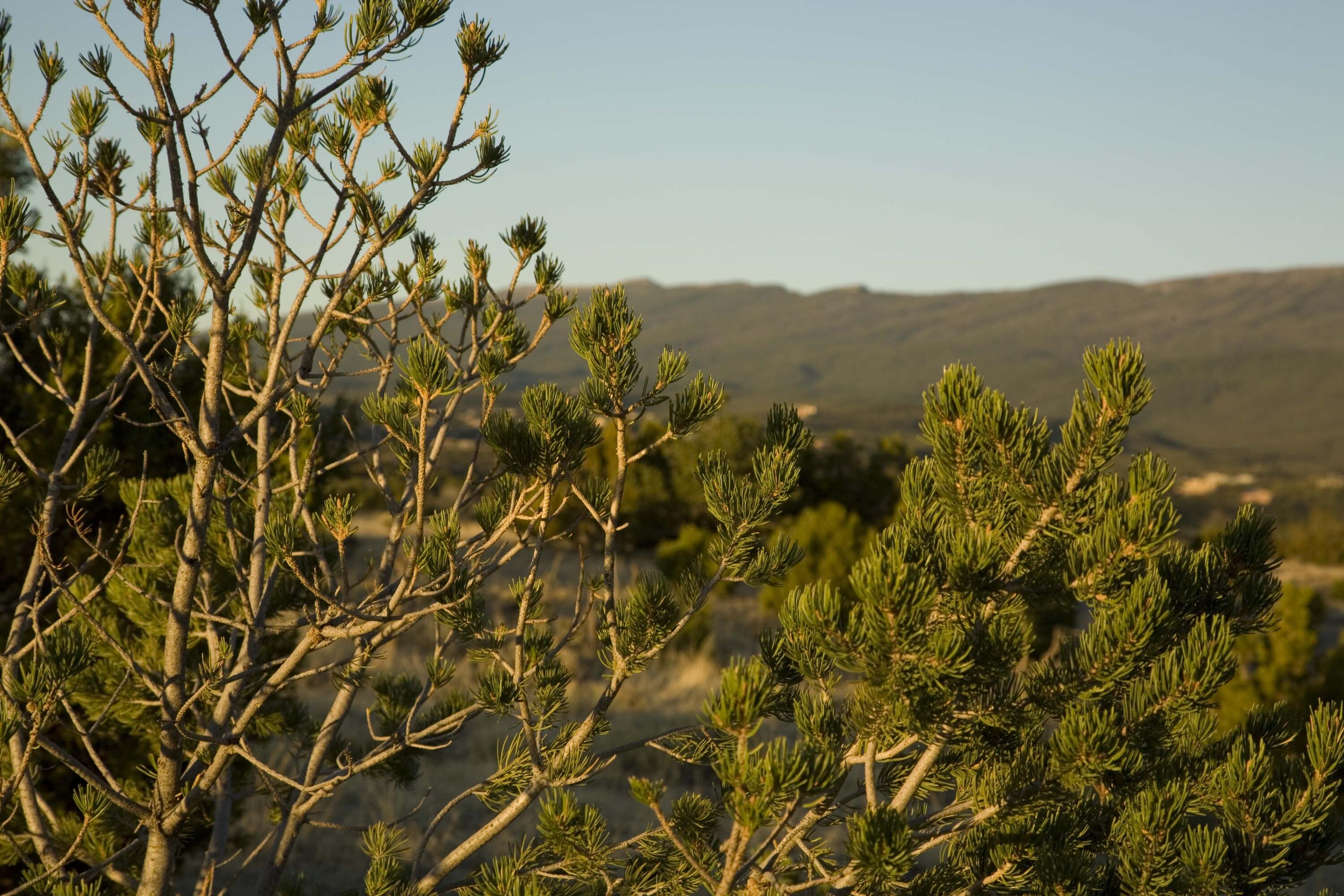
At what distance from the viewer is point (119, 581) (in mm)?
2846

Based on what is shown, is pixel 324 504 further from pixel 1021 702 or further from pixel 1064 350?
pixel 1064 350

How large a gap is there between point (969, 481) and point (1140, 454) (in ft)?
0.93

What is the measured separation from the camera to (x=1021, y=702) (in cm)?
172

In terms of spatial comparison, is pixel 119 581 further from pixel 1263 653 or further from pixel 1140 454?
pixel 1263 653

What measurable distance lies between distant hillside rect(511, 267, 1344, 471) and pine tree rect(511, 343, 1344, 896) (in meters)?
44.0

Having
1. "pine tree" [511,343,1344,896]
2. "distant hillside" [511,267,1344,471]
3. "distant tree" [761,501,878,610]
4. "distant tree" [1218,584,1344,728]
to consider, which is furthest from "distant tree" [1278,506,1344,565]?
"distant hillside" [511,267,1344,471]

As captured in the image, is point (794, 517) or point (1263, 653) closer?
point (1263, 653)

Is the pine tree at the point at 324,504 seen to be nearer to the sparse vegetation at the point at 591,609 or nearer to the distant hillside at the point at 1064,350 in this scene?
the sparse vegetation at the point at 591,609

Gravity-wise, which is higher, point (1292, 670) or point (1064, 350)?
point (1064, 350)

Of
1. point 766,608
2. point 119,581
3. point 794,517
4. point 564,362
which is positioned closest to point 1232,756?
point 119,581

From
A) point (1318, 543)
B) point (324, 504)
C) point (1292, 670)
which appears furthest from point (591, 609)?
point (1318, 543)

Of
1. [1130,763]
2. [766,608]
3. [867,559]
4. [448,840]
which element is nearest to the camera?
[867,559]

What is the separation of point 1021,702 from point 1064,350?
476 ft

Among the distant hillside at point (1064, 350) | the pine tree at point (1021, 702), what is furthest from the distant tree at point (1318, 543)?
the distant hillside at point (1064, 350)
